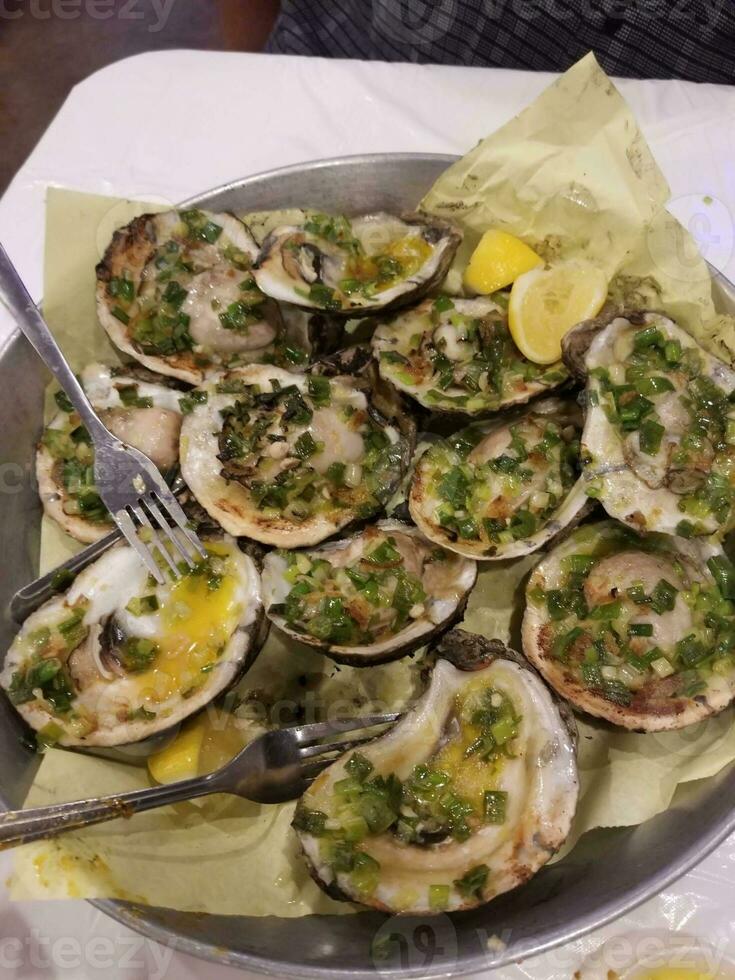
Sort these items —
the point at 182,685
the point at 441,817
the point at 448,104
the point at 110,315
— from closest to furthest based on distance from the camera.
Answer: the point at 441,817, the point at 182,685, the point at 110,315, the point at 448,104

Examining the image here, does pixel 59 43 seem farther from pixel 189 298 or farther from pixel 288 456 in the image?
pixel 288 456

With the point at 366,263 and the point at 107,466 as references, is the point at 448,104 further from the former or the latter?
the point at 107,466

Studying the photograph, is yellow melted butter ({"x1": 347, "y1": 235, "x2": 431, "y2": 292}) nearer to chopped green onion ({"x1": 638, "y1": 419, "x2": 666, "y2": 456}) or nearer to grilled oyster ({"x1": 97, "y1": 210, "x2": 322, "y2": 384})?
grilled oyster ({"x1": 97, "y1": 210, "x2": 322, "y2": 384})

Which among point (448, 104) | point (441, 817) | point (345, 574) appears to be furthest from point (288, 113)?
point (441, 817)

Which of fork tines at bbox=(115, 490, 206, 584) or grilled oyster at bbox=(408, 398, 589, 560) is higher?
grilled oyster at bbox=(408, 398, 589, 560)

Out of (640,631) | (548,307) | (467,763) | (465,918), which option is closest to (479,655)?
(467,763)

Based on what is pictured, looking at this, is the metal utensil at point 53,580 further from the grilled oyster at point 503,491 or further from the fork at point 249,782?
the grilled oyster at point 503,491

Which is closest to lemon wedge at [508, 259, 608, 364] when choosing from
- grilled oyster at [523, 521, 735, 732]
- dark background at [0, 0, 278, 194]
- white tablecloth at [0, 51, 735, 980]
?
grilled oyster at [523, 521, 735, 732]
